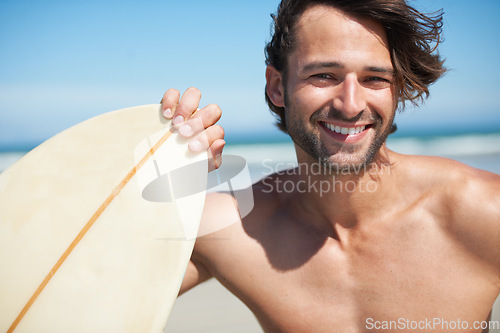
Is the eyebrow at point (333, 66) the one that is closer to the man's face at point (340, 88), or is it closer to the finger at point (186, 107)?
→ the man's face at point (340, 88)

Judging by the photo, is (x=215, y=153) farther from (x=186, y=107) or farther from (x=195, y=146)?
(x=186, y=107)

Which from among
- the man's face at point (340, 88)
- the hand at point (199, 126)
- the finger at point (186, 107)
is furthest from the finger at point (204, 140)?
the man's face at point (340, 88)

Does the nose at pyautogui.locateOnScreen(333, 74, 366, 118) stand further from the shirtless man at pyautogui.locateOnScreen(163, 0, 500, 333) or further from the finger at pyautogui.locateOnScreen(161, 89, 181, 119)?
the finger at pyautogui.locateOnScreen(161, 89, 181, 119)

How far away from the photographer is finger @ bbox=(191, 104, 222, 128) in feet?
5.72

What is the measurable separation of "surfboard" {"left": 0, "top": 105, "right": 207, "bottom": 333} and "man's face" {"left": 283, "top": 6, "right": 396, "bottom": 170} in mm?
664

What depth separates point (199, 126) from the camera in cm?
174

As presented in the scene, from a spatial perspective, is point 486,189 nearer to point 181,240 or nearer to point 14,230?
point 181,240

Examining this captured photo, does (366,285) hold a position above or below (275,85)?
below

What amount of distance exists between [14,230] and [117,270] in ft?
1.59

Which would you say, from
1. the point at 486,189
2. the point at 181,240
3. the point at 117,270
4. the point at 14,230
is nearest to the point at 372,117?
the point at 486,189

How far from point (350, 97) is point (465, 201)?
0.75 m

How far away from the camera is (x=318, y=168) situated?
2189mm

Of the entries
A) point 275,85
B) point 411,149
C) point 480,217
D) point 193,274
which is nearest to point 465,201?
point 480,217

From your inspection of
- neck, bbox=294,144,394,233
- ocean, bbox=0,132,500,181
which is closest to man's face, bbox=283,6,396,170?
neck, bbox=294,144,394,233
